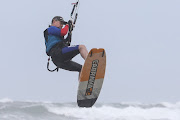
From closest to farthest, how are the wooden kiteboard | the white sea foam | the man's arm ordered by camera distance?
the man's arm, the wooden kiteboard, the white sea foam

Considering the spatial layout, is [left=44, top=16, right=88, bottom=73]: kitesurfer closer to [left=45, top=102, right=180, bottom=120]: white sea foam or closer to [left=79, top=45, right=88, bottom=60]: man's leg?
[left=79, top=45, right=88, bottom=60]: man's leg

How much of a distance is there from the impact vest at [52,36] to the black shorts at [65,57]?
126 mm

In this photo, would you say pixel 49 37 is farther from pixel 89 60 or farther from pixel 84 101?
pixel 84 101

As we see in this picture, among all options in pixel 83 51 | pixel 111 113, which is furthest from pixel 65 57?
pixel 111 113

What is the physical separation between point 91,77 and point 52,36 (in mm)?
1200

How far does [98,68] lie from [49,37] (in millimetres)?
1222

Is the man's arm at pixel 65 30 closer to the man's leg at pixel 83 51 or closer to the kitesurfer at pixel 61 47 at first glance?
the kitesurfer at pixel 61 47

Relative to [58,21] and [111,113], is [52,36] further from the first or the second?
[111,113]

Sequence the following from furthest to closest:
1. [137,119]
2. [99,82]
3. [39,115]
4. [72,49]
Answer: [137,119] → [39,115] → [99,82] → [72,49]

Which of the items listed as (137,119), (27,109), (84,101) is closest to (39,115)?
(27,109)

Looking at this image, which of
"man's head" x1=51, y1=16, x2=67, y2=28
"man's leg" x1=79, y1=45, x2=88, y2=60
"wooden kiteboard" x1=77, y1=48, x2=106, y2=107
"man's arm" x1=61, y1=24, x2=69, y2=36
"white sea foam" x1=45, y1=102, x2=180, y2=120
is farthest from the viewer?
"white sea foam" x1=45, y1=102, x2=180, y2=120

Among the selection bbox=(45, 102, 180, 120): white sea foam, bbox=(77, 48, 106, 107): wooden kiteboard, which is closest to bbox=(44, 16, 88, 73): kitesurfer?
bbox=(77, 48, 106, 107): wooden kiteboard

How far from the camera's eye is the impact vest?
257 inches

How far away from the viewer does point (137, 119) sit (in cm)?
2042
